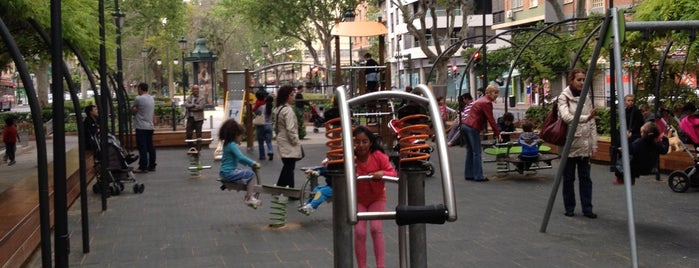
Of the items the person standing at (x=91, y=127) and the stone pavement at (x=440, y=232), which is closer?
the stone pavement at (x=440, y=232)

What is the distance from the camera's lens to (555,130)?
997 cm

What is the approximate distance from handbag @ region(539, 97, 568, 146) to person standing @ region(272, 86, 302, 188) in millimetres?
3085

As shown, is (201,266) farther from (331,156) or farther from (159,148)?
(159,148)

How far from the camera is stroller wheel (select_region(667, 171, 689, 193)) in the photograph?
472 inches

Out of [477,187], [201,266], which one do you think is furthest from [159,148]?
[201,266]

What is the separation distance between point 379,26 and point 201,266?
12.3 m

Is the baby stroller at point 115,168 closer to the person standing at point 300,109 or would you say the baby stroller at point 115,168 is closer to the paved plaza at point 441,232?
the paved plaza at point 441,232

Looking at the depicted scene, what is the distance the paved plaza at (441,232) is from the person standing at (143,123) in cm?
317

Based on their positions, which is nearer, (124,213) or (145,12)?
(124,213)

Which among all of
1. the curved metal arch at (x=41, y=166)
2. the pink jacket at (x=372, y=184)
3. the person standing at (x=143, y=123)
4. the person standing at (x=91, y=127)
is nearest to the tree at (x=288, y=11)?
the person standing at (x=143, y=123)

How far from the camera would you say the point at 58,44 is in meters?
6.96

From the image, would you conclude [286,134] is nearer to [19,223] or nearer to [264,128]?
[19,223]

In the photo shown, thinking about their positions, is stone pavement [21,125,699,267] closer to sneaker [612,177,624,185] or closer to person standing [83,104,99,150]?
sneaker [612,177,624,185]

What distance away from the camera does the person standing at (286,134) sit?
11492 millimetres
